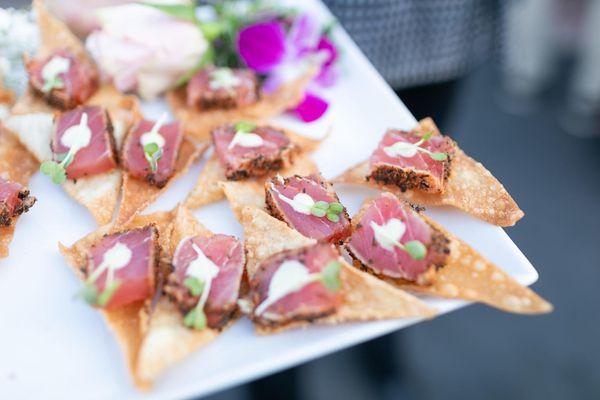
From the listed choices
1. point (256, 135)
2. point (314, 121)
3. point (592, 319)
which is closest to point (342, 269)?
point (256, 135)

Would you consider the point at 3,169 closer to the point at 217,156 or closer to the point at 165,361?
the point at 217,156

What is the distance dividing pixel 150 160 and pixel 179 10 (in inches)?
29.8

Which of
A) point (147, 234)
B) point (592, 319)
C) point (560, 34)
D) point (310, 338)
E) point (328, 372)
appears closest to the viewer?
point (310, 338)

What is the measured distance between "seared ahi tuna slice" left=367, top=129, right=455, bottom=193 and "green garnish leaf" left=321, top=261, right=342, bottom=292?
1.60ft

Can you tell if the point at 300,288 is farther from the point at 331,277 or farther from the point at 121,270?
the point at 121,270

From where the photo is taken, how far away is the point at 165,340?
1.64m

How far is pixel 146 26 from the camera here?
8.38ft

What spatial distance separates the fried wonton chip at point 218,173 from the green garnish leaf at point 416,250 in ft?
1.86

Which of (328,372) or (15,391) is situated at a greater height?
(15,391)

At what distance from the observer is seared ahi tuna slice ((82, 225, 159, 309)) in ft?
5.60

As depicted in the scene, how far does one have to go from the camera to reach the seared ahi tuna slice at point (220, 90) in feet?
8.16

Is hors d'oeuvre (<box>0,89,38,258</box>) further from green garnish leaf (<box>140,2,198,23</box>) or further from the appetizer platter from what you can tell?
green garnish leaf (<box>140,2,198,23</box>)

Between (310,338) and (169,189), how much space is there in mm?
812

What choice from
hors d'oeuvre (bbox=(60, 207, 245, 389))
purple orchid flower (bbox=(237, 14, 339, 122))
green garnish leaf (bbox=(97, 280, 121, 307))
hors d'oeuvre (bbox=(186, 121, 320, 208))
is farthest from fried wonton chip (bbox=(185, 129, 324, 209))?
green garnish leaf (bbox=(97, 280, 121, 307))
